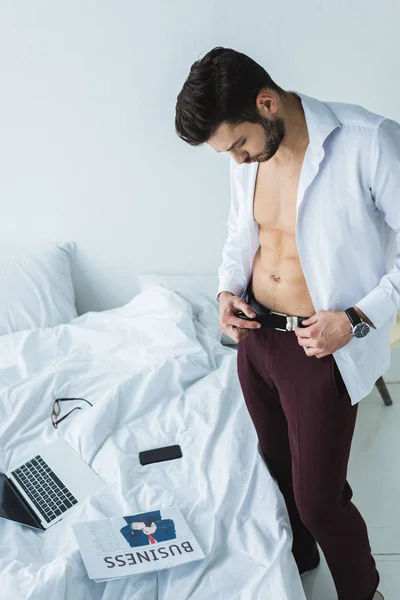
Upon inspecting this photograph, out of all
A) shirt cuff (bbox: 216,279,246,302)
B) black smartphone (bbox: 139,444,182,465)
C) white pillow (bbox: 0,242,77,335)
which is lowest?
black smartphone (bbox: 139,444,182,465)

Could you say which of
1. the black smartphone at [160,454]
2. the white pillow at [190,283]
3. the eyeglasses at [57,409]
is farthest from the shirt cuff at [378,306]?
the white pillow at [190,283]

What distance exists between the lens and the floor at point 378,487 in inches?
71.7

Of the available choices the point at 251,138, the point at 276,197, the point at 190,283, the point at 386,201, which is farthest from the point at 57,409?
the point at 386,201

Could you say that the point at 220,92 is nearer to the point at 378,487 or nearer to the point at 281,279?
the point at 281,279

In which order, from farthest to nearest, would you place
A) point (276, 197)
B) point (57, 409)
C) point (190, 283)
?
1. point (190, 283)
2. point (57, 409)
3. point (276, 197)

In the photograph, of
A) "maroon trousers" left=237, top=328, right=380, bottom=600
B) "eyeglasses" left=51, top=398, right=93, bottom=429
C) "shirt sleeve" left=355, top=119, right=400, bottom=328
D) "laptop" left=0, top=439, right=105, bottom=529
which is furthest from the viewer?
"eyeglasses" left=51, top=398, right=93, bottom=429

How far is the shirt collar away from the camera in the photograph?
1265 mm

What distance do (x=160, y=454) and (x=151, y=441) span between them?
72 millimetres

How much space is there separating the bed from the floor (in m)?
0.40

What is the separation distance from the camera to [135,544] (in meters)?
1.45

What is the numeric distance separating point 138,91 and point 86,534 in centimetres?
163

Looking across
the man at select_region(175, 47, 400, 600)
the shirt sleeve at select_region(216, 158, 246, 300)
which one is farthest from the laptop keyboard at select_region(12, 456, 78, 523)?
the shirt sleeve at select_region(216, 158, 246, 300)

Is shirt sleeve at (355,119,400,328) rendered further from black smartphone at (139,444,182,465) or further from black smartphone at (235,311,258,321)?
black smartphone at (139,444,182,465)

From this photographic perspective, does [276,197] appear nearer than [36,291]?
Yes
